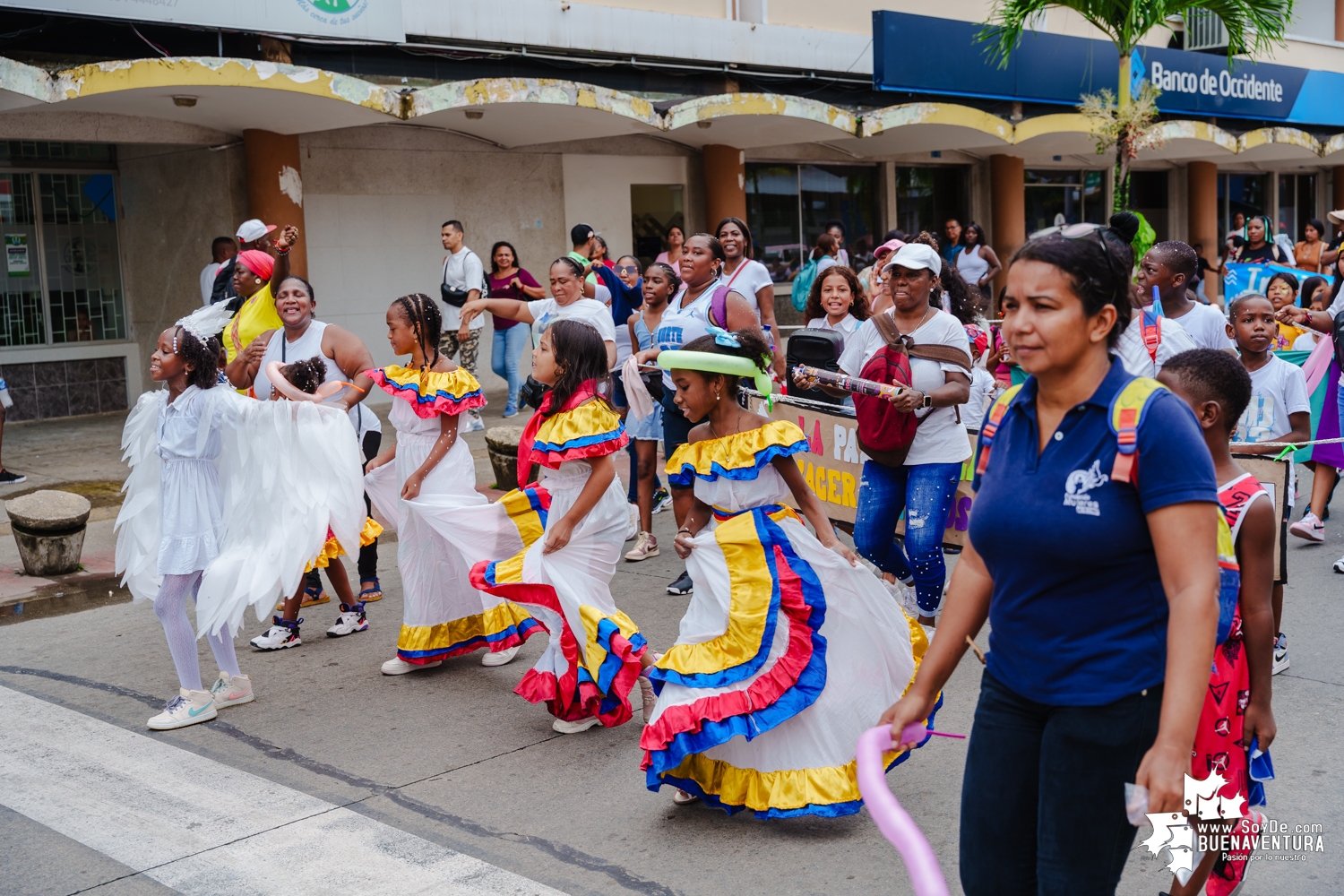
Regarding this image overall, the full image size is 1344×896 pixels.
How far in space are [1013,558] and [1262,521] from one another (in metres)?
1.16

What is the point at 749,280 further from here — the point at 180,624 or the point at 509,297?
the point at 509,297

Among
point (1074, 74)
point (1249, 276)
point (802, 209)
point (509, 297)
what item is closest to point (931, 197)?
point (1074, 74)

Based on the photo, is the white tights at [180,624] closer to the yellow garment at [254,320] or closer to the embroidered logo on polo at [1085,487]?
the yellow garment at [254,320]

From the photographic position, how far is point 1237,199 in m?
28.6

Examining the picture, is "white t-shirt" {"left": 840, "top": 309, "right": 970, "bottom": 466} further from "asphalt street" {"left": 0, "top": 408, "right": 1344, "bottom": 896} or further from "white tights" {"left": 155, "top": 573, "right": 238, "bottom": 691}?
"white tights" {"left": 155, "top": 573, "right": 238, "bottom": 691}

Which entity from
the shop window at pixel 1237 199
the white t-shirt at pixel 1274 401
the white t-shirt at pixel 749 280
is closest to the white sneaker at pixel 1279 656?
the white t-shirt at pixel 1274 401

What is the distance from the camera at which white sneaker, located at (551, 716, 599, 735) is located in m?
5.23

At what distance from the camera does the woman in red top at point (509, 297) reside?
13320 millimetres

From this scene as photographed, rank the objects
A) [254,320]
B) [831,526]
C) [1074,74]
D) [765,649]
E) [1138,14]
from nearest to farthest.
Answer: [765,649], [831,526], [254,320], [1138,14], [1074,74]

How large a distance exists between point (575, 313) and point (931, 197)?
622 inches

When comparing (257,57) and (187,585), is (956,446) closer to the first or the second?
(187,585)

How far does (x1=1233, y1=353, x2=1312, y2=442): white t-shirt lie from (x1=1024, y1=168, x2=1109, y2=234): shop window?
17670 millimetres

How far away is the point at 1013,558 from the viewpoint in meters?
2.45

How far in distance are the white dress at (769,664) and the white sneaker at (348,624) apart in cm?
307
